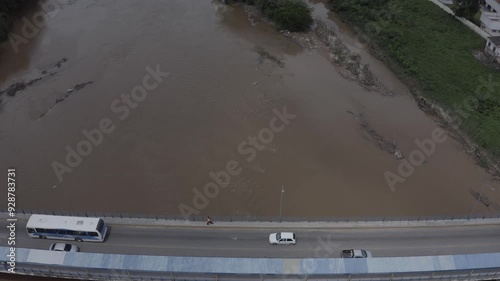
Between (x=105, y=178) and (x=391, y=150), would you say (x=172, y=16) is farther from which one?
(x=391, y=150)

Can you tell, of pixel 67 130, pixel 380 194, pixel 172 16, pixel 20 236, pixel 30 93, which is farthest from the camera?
pixel 172 16

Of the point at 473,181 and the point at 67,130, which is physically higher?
the point at 473,181

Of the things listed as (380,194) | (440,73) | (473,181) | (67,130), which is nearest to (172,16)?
(67,130)

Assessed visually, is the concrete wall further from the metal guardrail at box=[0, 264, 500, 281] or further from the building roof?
the metal guardrail at box=[0, 264, 500, 281]

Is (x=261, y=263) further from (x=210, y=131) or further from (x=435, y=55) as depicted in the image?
(x=435, y=55)

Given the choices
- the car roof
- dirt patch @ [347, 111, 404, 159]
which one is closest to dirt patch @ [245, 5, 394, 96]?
dirt patch @ [347, 111, 404, 159]

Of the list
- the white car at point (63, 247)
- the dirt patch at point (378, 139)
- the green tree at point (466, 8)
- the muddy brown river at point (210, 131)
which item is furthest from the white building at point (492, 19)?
the white car at point (63, 247)
